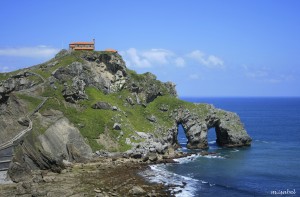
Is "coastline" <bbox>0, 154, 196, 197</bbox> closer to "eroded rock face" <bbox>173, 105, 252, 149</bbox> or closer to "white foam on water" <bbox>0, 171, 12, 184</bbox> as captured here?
"white foam on water" <bbox>0, 171, 12, 184</bbox>

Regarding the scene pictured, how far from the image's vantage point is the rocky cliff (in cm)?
8238

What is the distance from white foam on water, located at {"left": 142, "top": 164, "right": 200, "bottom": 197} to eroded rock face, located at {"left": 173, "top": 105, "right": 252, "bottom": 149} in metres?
31.7

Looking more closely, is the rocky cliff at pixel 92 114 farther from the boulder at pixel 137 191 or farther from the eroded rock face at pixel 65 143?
the boulder at pixel 137 191

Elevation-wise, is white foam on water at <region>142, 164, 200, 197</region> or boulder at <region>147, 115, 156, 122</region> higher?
boulder at <region>147, 115, 156, 122</region>

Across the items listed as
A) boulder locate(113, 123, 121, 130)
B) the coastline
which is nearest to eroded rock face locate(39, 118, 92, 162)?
the coastline

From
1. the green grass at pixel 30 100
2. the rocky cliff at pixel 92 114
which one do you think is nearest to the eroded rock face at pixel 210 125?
the rocky cliff at pixel 92 114

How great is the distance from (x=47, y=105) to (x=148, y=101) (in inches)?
1509

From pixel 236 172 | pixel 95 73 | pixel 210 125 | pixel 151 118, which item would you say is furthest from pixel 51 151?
pixel 210 125

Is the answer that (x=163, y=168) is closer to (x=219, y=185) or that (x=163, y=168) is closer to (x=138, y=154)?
(x=138, y=154)

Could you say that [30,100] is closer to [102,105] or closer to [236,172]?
[102,105]

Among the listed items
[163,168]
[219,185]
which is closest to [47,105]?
[163,168]

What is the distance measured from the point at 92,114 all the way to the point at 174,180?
34292 millimetres

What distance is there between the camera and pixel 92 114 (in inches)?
3871

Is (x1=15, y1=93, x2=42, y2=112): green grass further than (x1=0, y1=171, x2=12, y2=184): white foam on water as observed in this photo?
Yes
